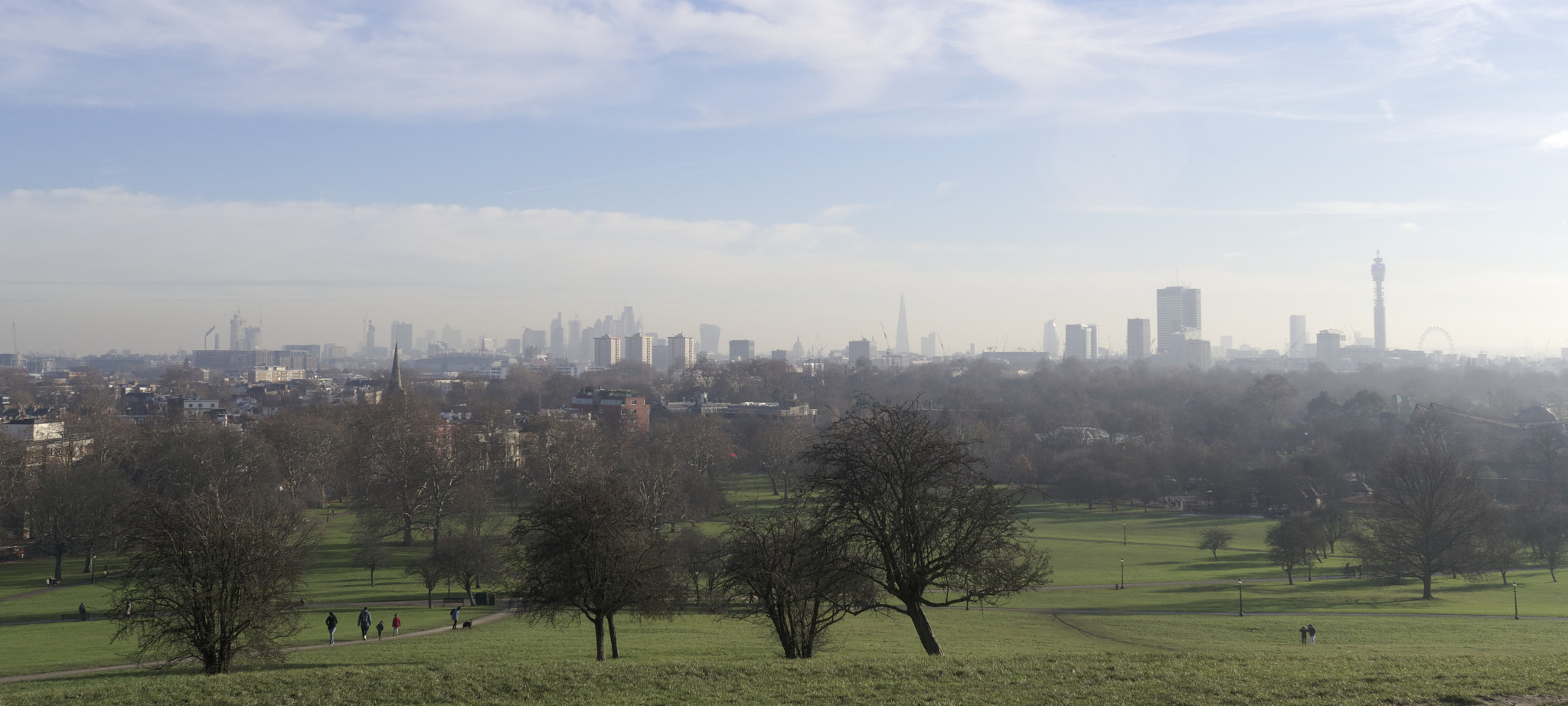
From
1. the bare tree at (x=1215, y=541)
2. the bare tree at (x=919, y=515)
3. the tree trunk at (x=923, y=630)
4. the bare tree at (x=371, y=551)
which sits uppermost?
the bare tree at (x=919, y=515)

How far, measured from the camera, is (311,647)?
98.1 ft

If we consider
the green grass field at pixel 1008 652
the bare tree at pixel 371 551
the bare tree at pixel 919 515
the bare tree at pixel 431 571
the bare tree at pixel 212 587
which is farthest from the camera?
the bare tree at pixel 371 551

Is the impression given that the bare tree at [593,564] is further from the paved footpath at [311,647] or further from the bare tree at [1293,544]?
the bare tree at [1293,544]

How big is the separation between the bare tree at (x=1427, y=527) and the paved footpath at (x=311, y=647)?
40949 mm

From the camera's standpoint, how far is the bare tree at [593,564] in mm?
25438

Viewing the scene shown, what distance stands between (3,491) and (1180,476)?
300 ft

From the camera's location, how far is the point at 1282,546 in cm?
4997

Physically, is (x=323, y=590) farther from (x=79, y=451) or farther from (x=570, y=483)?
(x=79, y=451)

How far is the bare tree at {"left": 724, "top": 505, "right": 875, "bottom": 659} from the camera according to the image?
2209 cm

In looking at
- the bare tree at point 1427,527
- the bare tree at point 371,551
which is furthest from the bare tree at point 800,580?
the bare tree at point 1427,527

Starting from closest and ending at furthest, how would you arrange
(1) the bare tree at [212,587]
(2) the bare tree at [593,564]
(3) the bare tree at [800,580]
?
1. (1) the bare tree at [212,587]
2. (3) the bare tree at [800,580]
3. (2) the bare tree at [593,564]

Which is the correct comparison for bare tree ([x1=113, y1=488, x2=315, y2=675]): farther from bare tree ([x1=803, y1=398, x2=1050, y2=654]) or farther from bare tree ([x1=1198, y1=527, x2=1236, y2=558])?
bare tree ([x1=1198, y1=527, x2=1236, y2=558])

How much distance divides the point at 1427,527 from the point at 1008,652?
33627mm

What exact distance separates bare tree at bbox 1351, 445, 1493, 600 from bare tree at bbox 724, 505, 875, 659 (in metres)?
34.3
